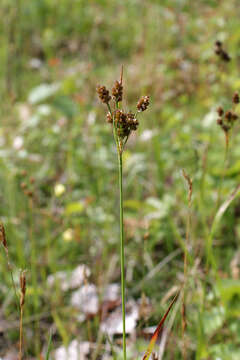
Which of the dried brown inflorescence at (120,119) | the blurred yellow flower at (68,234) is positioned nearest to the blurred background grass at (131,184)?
the blurred yellow flower at (68,234)

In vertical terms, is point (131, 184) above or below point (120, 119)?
above

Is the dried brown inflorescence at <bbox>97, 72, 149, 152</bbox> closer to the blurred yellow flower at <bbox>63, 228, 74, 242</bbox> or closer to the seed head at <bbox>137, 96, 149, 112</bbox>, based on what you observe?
the seed head at <bbox>137, 96, 149, 112</bbox>

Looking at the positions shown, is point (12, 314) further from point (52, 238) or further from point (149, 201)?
point (149, 201)

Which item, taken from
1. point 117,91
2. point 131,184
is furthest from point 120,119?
point 131,184

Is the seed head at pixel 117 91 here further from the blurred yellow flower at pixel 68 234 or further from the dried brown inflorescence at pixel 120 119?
the blurred yellow flower at pixel 68 234

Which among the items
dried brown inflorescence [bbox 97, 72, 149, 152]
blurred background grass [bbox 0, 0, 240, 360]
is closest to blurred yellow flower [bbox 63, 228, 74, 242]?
blurred background grass [bbox 0, 0, 240, 360]

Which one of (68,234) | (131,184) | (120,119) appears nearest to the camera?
(120,119)

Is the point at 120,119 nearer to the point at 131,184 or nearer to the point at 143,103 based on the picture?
the point at 143,103

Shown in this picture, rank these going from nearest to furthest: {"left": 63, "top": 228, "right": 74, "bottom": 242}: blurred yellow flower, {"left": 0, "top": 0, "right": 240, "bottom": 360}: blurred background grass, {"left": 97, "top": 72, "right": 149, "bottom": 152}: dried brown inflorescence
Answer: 1. {"left": 97, "top": 72, "right": 149, "bottom": 152}: dried brown inflorescence
2. {"left": 0, "top": 0, "right": 240, "bottom": 360}: blurred background grass
3. {"left": 63, "top": 228, "right": 74, "bottom": 242}: blurred yellow flower

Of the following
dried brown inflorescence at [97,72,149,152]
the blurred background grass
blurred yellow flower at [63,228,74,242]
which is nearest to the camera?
dried brown inflorescence at [97,72,149,152]
